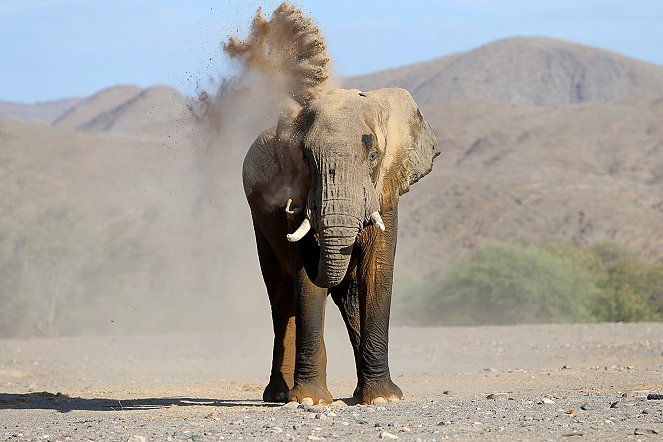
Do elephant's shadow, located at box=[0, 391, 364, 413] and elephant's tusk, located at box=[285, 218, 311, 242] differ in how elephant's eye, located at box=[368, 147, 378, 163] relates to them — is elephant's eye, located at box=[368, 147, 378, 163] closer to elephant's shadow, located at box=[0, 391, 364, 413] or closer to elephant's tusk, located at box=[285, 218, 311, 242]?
elephant's tusk, located at box=[285, 218, 311, 242]

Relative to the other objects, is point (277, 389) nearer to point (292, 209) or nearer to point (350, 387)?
point (350, 387)

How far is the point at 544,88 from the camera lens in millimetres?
161375

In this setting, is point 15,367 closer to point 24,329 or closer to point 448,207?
point 24,329

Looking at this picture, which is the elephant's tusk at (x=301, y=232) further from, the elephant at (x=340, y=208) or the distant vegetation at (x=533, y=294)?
the distant vegetation at (x=533, y=294)

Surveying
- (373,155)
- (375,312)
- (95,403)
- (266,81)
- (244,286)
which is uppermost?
(266,81)

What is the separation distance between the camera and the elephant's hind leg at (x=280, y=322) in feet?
43.4

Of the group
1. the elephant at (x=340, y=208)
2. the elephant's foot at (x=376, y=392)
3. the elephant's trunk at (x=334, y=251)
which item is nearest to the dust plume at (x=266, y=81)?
the elephant at (x=340, y=208)

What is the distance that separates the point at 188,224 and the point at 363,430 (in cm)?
3871

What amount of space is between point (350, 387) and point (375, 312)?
3.79 metres

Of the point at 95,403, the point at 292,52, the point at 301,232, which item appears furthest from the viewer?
the point at 95,403

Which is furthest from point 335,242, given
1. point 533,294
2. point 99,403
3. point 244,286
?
point 244,286

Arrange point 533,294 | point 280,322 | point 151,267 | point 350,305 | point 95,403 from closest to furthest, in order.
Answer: point 350,305 → point 280,322 → point 95,403 → point 533,294 → point 151,267

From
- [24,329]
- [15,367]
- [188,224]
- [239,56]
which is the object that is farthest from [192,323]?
[239,56]

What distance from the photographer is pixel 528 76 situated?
531 ft
